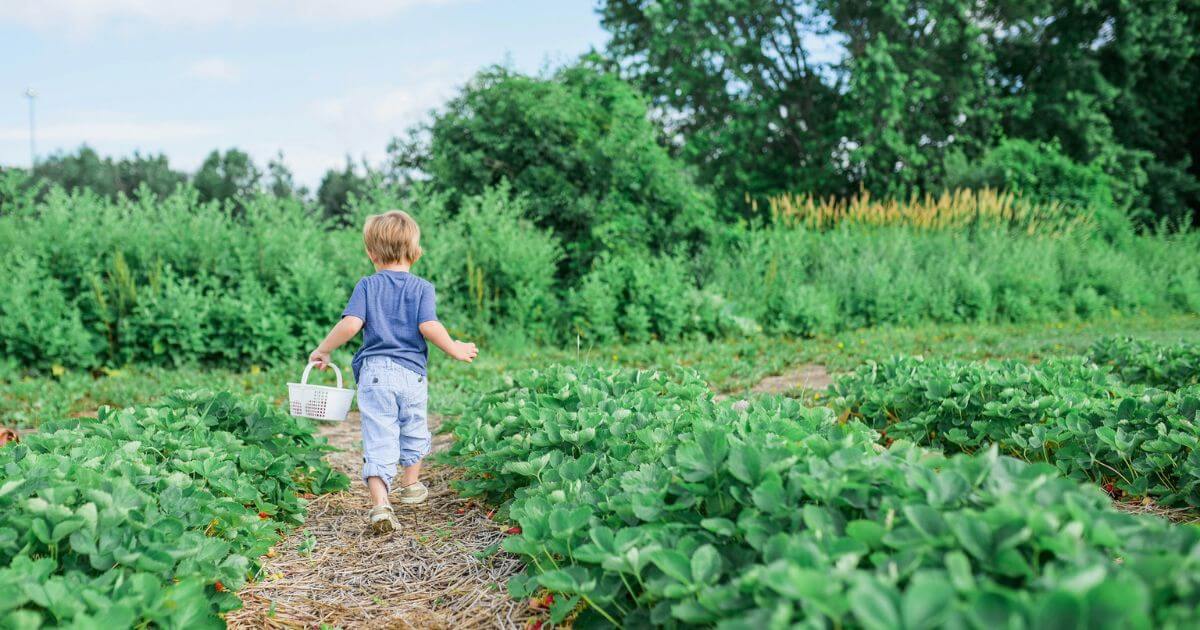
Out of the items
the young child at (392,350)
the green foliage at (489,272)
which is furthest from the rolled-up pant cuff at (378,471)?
the green foliage at (489,272)

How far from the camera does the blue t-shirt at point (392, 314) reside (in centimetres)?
346

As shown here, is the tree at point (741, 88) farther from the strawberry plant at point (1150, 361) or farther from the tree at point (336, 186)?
the tree at point (336, 186)

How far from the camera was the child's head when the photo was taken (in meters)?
3.54

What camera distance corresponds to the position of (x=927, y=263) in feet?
35.1

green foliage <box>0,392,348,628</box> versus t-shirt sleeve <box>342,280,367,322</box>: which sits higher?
t-shirt sleeve <box>342,280,367,322</box>

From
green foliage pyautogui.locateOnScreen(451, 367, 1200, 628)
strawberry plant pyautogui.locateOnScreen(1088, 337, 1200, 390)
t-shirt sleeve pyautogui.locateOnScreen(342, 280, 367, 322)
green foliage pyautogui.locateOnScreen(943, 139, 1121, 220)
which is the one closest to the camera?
green foliage pyautogui.locateOnScreen(451, 367, 1200, 628)

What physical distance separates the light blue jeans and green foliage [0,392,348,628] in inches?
13.8

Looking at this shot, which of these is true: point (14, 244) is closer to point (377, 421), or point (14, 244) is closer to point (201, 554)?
point (377, 421)

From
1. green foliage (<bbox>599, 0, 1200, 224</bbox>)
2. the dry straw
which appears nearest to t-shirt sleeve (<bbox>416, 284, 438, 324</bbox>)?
the dry straw

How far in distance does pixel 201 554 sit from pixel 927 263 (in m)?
10.2

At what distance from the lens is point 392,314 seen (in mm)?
3490

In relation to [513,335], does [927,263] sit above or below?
above

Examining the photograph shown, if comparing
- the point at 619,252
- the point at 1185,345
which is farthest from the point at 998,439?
the point at 619,252

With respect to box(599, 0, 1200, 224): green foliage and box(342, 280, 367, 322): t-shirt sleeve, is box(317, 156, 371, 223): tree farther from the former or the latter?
box(342, 280, 367, 322): t-shirt sleeve
